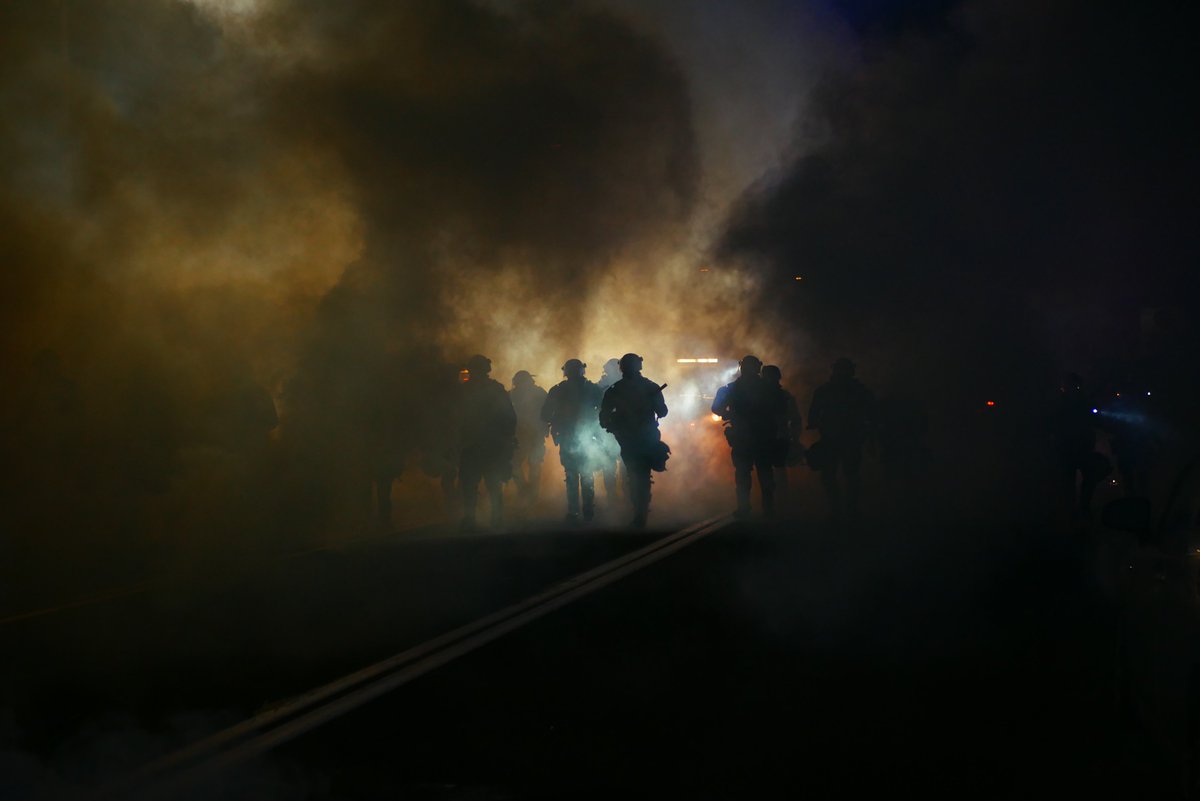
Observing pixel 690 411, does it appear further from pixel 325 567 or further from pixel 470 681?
pixel 470 681

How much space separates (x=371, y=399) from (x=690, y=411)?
574 inches

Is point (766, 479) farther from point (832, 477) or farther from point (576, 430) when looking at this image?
point (576, 430)

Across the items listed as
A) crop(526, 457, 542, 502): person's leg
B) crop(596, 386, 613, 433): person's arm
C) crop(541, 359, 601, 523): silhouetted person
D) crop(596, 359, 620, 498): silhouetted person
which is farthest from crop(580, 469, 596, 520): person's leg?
crop(526, 457, 542, 502): person's leg

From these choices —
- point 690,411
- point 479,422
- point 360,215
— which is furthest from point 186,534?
point 690,411

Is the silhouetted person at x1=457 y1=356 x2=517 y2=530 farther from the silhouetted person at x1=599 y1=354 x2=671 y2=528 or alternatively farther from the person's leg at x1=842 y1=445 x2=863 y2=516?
the person's leg at x1=842 y1=445 x2=863 y2=516

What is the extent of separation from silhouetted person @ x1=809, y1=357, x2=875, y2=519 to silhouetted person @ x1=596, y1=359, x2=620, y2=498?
255cm

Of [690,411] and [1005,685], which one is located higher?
[690,411]

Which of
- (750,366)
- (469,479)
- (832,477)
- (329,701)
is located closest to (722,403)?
(750,366)

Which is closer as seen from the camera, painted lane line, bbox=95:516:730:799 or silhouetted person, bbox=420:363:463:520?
painted lane line, bbox=95:516:730:799

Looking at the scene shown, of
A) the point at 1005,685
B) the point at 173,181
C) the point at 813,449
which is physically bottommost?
the point at 1005,685

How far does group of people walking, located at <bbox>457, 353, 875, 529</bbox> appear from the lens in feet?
53.9

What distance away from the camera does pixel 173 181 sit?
18578 mm

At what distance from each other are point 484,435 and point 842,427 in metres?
4.34

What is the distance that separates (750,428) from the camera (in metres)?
17.5
